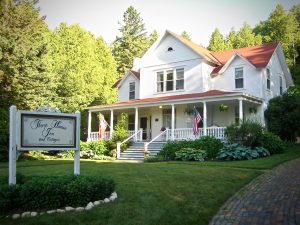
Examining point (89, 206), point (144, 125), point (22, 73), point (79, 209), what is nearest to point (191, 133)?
point (144, 125)

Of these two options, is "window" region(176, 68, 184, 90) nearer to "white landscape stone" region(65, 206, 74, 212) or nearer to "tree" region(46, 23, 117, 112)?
"tree" region(46, 23, 117, 112)

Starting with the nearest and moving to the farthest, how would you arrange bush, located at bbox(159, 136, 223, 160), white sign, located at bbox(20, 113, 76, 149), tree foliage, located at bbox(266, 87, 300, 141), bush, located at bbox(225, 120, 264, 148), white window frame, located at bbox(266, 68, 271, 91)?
white sign, located at bbox(20, 113, 76, 149) < bush, located at bbox(225, 120, 264, 148) < bush, located at bbox(159, 136, 223, 160) < tree foliage, located at bbox(266, 87, 300, 141) < white window frame, located at bbox(266, 68, 271, 91)

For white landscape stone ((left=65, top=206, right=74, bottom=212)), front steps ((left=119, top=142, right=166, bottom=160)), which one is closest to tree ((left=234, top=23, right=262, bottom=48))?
front steps ((left=119, top=142, right=166, bottom=160))

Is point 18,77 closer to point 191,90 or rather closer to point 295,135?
point 191,90

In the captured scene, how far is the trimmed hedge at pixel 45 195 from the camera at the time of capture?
6.62 m

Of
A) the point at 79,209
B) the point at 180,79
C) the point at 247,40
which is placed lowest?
the point at 79,209

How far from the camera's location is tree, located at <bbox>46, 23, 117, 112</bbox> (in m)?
32.8

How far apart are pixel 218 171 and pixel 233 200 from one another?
3975 millimetres

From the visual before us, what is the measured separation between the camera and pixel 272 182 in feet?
34.0

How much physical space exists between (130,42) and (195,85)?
36.6 m

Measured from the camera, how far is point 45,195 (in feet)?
22.1

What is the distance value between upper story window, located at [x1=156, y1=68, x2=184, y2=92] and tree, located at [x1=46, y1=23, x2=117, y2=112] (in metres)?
8.66

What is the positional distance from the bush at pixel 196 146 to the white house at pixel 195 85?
1.51m

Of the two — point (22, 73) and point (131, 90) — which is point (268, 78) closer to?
point (131, 90)
